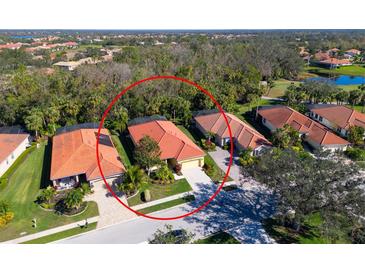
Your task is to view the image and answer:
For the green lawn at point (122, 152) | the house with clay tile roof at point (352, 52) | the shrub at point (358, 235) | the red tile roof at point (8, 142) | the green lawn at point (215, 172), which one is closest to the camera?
the shrub at point (358, 235)

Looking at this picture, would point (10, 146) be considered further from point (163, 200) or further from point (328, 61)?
point (328, 61)

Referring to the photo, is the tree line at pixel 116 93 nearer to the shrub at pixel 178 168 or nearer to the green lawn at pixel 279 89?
the green lawn at pixel 279 89

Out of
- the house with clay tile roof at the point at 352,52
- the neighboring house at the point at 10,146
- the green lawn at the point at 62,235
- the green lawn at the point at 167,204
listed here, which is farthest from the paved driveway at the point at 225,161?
the house with clay tile roof at the point at 352,52

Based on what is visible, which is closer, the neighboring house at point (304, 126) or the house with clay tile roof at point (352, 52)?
the neighboring house at point (304, 126)

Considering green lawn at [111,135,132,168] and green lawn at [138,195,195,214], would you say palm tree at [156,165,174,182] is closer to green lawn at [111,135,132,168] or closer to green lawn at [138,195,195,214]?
green lawn at [138,195,195,214]

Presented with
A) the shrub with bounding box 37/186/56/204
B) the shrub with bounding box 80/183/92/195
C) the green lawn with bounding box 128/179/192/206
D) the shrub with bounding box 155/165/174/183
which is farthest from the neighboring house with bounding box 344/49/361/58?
the shrub with bounding box 37/186/56/204

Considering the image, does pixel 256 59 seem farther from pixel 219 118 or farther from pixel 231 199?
pixel 231 199

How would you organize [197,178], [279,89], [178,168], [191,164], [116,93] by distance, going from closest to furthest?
[197,178] → [178,168] → [191,164] → [116,93] → [279,89]

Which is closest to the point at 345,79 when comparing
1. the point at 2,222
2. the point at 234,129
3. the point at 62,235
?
the point at 234,129
